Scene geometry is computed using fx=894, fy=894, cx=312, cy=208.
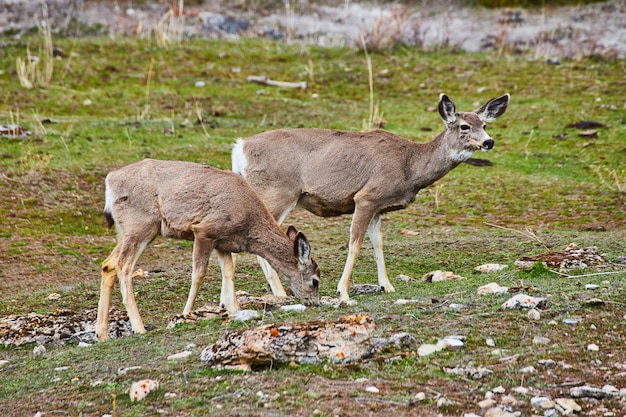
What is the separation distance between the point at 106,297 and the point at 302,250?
2287 mm

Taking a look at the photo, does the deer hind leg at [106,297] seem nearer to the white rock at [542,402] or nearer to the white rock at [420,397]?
the white rock at [420,397]

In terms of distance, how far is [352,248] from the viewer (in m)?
11.6

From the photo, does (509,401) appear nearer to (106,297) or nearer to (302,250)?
(302,250)

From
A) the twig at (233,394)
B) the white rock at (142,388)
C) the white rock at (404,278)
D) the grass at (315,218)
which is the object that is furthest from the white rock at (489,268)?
the white rock at (142,388)

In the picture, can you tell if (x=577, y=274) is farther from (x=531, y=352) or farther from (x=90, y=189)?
(x=90, y=189)

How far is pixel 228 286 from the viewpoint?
10.3 meters

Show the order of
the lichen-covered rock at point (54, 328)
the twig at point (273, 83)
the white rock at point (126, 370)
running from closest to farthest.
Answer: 1. the white rock at point (126, 370)
2. the lichen-covered rock at point (54, 328)
3. the twig at point (273, 83)

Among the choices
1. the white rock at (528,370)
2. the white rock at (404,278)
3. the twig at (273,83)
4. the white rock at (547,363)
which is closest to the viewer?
the white rock at (528,370)

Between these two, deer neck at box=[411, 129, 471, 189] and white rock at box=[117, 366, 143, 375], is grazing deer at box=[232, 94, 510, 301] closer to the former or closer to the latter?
deer neck at box=[411, 129, 471, 189]

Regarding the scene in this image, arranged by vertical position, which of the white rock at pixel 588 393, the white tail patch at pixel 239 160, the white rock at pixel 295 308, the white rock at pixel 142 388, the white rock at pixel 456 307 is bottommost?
the white rock at pixel 295 308

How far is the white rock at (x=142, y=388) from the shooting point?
6.65 meters

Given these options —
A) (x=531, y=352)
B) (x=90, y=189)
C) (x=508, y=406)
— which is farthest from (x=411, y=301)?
(x=90, y=189)

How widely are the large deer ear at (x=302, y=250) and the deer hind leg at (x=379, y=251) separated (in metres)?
1.39

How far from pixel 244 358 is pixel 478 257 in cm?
684
